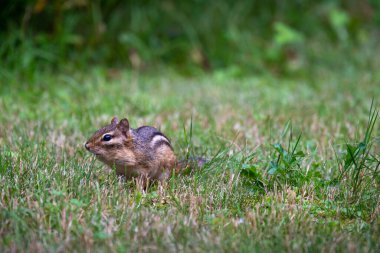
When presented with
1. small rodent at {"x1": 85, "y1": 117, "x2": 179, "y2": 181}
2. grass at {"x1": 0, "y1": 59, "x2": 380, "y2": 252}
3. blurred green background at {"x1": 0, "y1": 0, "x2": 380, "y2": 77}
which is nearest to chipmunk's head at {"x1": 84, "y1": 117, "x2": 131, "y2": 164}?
small rodent at {"x1": 85, "y1": 117, "x2": 179, "y2": 181}

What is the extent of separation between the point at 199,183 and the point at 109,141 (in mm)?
721

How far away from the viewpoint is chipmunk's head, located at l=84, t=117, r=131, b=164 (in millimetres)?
4312

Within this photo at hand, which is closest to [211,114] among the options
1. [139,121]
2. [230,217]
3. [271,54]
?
[139,121]

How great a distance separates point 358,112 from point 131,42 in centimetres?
391

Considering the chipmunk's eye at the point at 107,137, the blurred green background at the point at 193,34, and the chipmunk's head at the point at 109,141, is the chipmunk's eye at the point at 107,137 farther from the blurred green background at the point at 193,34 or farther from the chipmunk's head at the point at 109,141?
the blurred green background at the point at 193,34

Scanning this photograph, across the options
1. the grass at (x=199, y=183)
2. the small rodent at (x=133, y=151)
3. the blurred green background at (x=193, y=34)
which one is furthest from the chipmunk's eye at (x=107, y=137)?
the blurred green background at (x=193, y=34)

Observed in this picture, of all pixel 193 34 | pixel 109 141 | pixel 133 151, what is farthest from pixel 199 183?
pixel 193 34

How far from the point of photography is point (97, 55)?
9.22m

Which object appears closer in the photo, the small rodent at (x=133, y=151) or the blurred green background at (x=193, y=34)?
the small rodent at (x=133, y=151)

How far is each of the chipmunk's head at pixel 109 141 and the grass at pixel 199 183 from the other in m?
0.15

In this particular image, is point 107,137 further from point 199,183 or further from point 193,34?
point 193,34

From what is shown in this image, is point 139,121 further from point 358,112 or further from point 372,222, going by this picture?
point 372,222

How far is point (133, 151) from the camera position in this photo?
4.45 metres

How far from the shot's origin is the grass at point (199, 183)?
3.29m
